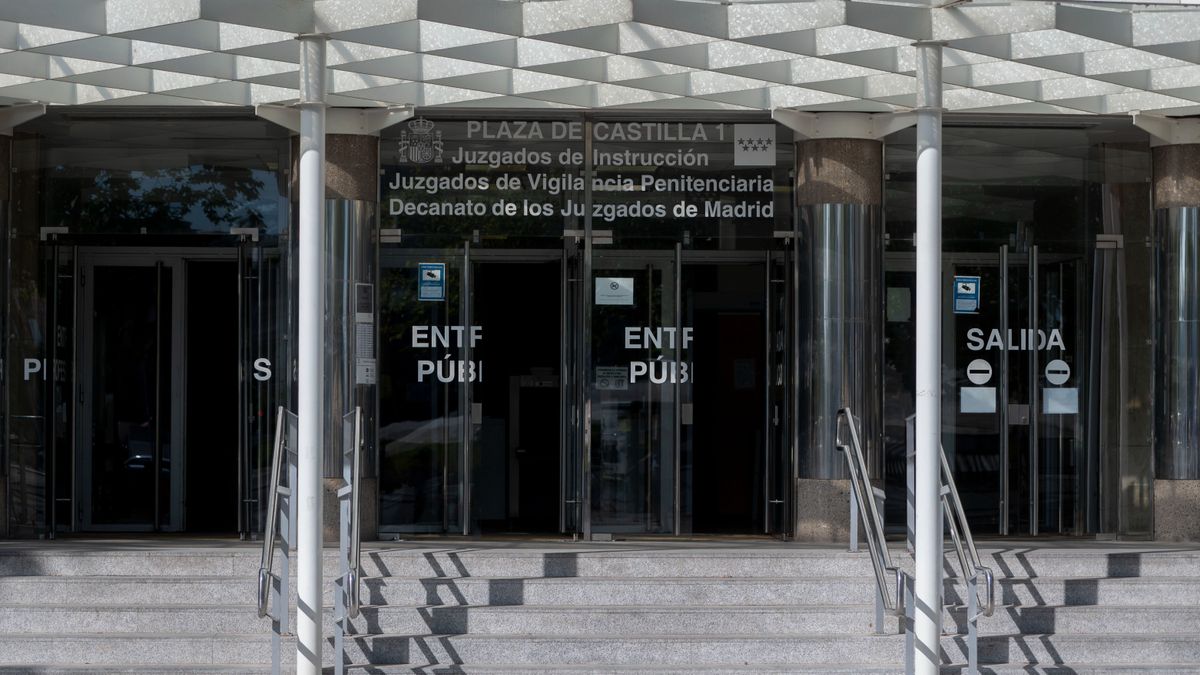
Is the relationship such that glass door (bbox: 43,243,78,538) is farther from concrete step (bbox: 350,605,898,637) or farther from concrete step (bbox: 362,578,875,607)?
concrete step (bbox: 350,605,898,637)

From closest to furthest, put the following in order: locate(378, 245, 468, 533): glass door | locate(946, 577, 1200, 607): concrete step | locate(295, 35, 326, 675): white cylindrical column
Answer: locate(295, 35, 326, 675): white cylindrical column, locate(946, 577, 1200, 607): concrete step, locate(378, 245, 468, 533): glass door

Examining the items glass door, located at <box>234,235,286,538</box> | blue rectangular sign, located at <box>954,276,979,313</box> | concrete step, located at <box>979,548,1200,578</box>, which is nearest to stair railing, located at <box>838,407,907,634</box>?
concrete step, located at <box>979,548,1200,578</box>

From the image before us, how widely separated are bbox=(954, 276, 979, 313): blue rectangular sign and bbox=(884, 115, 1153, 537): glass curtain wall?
0.4 inches

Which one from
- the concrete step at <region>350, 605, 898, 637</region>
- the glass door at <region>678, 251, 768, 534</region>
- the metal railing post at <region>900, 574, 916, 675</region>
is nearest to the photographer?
the metal railing post at <region>900, 574, 916, 675</region>

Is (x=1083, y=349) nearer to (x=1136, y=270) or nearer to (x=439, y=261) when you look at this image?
(x=1136, y=270)

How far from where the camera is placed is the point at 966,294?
435 inches

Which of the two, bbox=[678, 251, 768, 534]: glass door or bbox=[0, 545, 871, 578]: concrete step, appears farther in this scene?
bbox=[678, 251, 768, 534]: glass door

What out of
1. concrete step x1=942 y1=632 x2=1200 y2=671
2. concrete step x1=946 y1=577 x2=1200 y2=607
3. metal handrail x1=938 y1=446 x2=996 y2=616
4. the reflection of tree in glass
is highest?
the reflection of tree in glass

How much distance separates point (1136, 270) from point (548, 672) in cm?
591

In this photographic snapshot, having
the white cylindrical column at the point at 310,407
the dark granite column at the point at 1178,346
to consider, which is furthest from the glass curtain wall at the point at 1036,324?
the white cylindrical column at the point at 310,407

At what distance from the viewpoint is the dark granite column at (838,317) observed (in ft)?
33.3

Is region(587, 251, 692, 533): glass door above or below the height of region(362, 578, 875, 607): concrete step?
above

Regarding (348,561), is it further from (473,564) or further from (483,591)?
(473,564)

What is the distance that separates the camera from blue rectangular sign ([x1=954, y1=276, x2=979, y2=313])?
36.2 feet
